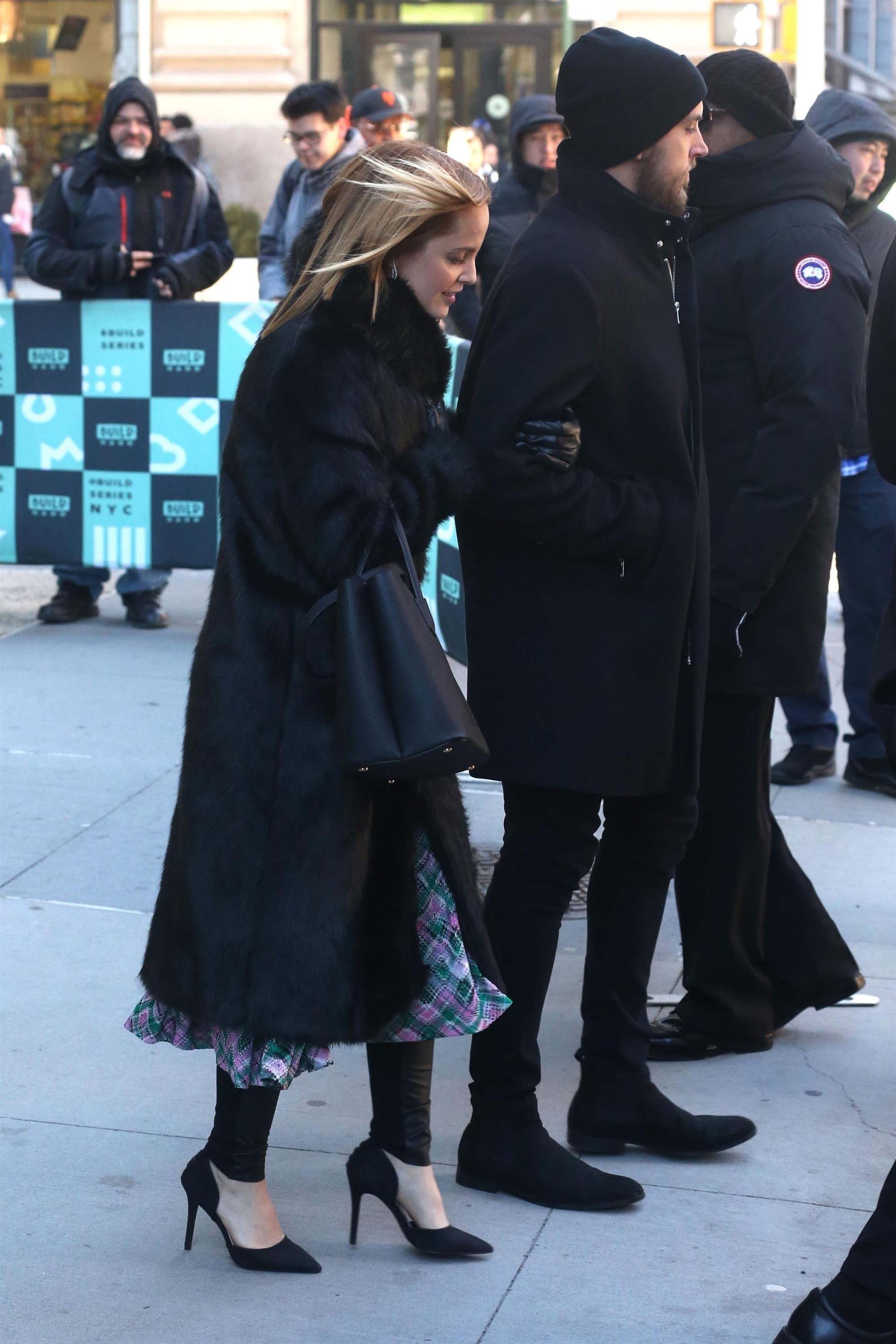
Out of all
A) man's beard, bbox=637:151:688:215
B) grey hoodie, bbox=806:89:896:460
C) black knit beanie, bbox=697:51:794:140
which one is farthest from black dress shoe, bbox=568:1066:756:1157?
grey hoodie, bbox=806:89:896:460

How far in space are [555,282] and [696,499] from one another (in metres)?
0.47

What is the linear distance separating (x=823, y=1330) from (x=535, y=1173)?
740 millimetres

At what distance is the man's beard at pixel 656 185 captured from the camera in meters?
3.17

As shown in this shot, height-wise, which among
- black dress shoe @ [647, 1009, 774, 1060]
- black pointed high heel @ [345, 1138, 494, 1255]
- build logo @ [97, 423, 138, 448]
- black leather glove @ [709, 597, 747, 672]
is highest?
black leather glove @ [709, 597, 747, 672]

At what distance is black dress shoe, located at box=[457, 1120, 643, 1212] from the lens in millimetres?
3213

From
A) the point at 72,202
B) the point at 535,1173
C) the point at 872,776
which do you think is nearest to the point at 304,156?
the point at 72,202

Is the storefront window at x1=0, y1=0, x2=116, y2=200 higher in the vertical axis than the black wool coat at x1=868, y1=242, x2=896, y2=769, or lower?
higher

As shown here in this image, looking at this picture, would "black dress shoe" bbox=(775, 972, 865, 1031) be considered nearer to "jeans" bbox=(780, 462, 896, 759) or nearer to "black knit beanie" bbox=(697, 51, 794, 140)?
"black knit beanie" bbox=(697, 51, 794, 140)

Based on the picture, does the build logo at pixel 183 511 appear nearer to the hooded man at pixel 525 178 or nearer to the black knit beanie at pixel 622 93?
the hooded man at pixel 525 178

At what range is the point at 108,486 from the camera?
25.6ft

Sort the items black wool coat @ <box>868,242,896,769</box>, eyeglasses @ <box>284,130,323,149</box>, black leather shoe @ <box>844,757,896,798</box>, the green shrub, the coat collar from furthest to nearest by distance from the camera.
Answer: the green shrub < eyeglasses @ <box>284,130,323,149</box> < black leather shoe @ <box>844,757,896,798</box> < the coat collar < black wool coat @ <box>868,242,896,769</box>

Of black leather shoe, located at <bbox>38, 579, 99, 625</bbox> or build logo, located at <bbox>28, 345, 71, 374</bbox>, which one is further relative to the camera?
black leather shoe, located at <bbox>38, 579, 99, 625</bbox>

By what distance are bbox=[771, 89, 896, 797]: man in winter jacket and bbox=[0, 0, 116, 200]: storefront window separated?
21.4m

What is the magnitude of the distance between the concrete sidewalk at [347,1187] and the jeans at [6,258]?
1627 cm
